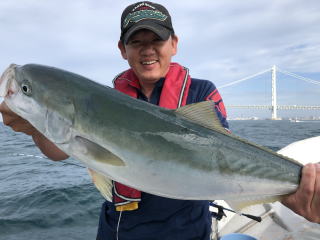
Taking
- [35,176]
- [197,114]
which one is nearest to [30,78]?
[197,114]

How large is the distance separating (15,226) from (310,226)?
22.4 ft

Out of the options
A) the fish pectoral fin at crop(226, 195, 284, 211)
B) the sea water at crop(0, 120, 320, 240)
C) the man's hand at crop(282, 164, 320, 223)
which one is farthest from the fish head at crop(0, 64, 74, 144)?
the sea water at crop(0, 120, 320, 240)

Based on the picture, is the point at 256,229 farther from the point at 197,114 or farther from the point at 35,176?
the point at 35,176

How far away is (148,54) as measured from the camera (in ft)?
10.0

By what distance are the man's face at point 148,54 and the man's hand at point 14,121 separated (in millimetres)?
1219

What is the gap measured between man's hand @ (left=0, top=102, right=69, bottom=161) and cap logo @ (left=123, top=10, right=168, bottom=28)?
4.60 ft

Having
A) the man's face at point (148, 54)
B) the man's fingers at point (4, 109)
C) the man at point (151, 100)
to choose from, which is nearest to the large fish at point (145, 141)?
the man's fingers at point (4, 109)

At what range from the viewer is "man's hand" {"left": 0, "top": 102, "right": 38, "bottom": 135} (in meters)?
2.71

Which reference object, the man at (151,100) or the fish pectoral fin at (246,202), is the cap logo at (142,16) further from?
the fish pectoral fin at (246,202)

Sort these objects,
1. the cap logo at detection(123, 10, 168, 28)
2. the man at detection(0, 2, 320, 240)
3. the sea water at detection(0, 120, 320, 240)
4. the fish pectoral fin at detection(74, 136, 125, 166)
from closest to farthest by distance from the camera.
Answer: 1. the fish pectoral fin at detection(74, 136, 125, 166)
2. the man at detection(0, 2, 320, 240)
3. the cap logo at detection(123, 10, 168, 28)
4. the sea water at detection(0, 120, 320, 240)

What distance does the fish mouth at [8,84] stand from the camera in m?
2.46

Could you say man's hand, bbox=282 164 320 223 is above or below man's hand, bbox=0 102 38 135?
below

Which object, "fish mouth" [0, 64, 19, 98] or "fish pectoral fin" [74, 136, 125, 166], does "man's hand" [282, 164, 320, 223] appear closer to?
"fish pectoral fin" [74, 136, 125, 166]

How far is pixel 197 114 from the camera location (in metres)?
2.50
